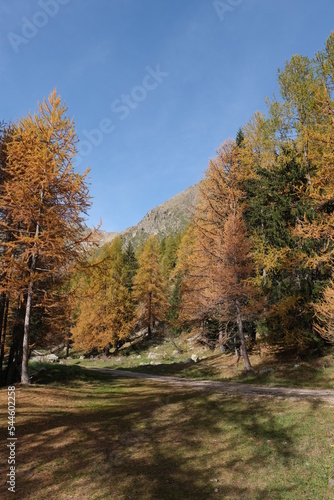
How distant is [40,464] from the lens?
597 centimetres

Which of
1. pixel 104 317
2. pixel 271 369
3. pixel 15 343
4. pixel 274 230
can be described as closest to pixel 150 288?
pixel 104 317

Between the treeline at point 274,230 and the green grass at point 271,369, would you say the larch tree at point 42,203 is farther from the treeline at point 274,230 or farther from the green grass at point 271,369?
the green grass at point 271,369

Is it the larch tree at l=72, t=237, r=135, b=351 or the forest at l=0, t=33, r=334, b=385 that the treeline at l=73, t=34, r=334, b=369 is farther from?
the larch tree at l=72, t=237, r=135, b=351

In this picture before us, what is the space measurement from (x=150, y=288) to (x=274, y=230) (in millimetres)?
23531

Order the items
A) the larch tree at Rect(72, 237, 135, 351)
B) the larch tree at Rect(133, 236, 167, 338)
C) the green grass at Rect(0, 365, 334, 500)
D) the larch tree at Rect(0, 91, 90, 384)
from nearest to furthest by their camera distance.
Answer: the green grass at Rect(0, 365, 334, 500)
the larch tree at Rect(0, 91, 90, 384)
the larch tree at Rect(72, 237, 135, 351)
the larch tree at Rect(133, 236, 167, 338)

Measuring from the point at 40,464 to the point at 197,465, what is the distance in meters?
3.29

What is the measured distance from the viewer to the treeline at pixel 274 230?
15.6 metres

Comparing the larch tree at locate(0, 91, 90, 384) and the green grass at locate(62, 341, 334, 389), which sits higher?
the larch tree at locate(0, 91, 90, 384)

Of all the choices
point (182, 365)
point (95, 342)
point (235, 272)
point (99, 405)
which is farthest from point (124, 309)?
point (99, 405)

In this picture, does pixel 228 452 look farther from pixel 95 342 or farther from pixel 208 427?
pixel 95 342

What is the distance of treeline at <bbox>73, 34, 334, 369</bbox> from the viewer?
15.6m

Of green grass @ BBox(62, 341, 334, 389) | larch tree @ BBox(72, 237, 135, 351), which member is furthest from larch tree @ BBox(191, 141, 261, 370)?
larch tree @ BBox(72, 237, 135, 351)

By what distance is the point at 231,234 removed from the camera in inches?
642

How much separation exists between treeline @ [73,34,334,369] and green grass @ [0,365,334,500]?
5543 mm
